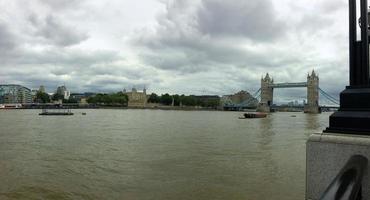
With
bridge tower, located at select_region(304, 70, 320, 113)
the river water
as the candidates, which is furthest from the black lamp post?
bridge tower, located at select_region(304, 70, 320, 113)

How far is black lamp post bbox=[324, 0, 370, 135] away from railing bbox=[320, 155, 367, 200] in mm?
616

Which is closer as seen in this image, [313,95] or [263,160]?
[263,160]

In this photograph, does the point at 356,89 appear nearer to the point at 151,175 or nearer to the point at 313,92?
the point at 151,175

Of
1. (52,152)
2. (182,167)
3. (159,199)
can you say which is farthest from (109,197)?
(52,152)

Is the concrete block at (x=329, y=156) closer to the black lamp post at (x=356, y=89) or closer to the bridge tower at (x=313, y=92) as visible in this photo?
the black lamp post at (x=356, y=89)

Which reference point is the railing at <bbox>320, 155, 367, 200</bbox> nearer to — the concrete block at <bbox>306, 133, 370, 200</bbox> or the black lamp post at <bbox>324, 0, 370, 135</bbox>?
the concrete block at <bbox>306, 133, 370, 200</bbox>

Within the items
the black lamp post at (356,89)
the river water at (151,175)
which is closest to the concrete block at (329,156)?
the black lamp post at (356,89)

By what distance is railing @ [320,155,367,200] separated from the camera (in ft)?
8.55

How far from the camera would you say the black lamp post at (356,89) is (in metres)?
4.16

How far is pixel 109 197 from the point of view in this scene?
1323cm

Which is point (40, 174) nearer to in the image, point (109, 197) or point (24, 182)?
point (24, 182)

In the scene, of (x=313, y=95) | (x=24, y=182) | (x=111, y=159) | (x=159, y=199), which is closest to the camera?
(x=159, y=199)

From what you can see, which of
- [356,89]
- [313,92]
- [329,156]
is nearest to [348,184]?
[329,156]

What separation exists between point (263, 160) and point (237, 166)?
346 centimetres
